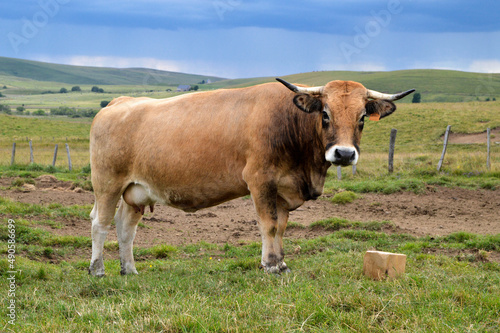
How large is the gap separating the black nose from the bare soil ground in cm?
451

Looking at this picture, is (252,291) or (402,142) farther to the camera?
(402,142)

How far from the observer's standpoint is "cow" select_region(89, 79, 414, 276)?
582 cm

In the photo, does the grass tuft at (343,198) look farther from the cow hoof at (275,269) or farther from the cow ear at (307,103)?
the cow ear at (307,103)

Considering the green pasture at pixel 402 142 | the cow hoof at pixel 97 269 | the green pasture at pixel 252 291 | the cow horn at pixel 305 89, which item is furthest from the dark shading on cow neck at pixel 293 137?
the green pasture at pixel 402 142

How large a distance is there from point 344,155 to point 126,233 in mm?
3604

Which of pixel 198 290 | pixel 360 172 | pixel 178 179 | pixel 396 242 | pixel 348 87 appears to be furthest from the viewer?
pixel 360 172

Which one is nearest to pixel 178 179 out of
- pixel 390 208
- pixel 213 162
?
pixel 213 162

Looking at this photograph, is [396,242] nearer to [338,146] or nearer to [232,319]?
[338,146]

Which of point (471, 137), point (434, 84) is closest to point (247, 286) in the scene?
point (471, 137)

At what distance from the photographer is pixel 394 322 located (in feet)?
12.0

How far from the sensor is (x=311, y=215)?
1159cm

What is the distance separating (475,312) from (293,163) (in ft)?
9.08

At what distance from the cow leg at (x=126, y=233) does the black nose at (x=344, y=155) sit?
10.8 ft

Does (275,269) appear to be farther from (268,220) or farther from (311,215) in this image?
(311,215)
